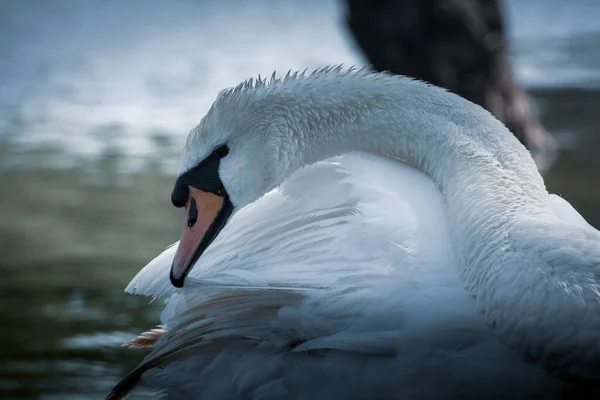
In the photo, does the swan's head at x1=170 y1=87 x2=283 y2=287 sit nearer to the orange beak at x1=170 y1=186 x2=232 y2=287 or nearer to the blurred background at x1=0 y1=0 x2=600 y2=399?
the orange beak at x1=170 y1=186 x2=232 y2=287

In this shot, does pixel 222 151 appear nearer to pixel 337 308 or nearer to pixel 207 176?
pixel 207 176

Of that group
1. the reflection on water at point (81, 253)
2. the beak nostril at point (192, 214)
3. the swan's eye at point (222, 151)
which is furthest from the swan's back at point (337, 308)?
the reflection on water at point (81, 253)

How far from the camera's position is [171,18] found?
1224 cm

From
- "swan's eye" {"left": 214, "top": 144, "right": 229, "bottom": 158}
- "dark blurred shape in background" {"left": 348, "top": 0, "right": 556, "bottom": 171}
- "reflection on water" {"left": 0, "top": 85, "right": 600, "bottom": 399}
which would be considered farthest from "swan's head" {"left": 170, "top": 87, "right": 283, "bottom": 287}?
"dark blurred shape in background" {"left": 348, "top": 0, "right": 556, "bottom": 171}

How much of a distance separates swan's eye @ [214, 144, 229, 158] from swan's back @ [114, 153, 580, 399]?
232 mm

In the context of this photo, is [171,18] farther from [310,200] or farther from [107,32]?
[310,200]

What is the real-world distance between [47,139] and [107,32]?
437cm

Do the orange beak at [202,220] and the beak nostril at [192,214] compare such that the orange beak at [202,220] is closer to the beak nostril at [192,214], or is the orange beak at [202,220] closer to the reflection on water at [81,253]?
the beak nostril at [192,214]

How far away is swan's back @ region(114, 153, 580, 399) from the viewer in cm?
268

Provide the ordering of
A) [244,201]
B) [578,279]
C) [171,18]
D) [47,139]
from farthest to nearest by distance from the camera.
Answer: [171,18] < [47,139] < [244,201] < [578,279]

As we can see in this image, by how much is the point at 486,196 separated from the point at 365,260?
1.22ft

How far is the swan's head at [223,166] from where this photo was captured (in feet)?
9.91

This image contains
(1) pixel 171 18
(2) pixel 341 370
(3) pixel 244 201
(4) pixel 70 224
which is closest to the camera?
(2) pixel 341 370

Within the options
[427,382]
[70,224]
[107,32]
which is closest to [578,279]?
[427,382]
